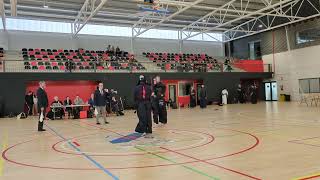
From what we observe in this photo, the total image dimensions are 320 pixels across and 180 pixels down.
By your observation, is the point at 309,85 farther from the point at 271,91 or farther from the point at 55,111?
the point at 55,111

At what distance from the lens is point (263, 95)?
3083 cm

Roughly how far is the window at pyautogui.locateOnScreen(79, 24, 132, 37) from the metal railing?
5495 millimetres

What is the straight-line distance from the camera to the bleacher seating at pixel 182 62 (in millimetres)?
26062

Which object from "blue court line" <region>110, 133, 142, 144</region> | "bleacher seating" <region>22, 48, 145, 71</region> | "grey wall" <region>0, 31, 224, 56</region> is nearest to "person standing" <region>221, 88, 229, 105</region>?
"bleacher seating" <region>22, 48, 145, 71</region>

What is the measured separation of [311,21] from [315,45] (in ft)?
6.60

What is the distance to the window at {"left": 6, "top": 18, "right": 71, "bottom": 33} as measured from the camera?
85.3 ft

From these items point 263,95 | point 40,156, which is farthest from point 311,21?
point 40,156

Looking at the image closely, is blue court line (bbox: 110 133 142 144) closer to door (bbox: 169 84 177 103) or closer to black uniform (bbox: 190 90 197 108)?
black uniform (bbox: 190 90 197 108)

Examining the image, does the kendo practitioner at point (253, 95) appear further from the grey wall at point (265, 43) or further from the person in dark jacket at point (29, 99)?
the person in dark jacket at point (29, 99)

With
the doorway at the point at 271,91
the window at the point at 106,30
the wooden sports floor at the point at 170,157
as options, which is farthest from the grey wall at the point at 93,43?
the wooden sports floor at the point at 170,157

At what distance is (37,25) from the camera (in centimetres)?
2702

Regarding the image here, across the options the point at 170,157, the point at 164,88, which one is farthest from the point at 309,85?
the point at 170,157

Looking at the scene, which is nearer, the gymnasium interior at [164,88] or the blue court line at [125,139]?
the gymnasium interior at [164,88]

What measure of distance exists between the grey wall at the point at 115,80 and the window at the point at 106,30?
7834 mm
